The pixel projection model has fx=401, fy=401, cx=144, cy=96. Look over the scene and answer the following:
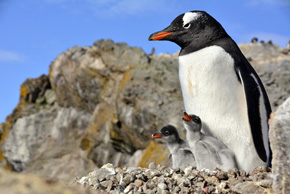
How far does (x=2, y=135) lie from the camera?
2064 cm

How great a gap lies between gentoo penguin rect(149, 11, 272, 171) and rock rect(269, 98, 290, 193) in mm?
1128

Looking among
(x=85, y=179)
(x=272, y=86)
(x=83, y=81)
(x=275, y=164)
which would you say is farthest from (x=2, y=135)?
(x=275, y=164)

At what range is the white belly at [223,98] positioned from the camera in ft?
13.6

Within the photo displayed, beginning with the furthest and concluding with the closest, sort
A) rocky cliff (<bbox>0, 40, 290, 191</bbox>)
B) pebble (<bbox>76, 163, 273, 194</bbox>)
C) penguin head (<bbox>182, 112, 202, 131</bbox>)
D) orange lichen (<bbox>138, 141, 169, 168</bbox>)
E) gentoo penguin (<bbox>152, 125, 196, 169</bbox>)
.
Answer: rocky cliff (<bbox>0, 40, 290, 191</bbox>) → orange lichen (<bbox>138, 141, 169, 168</bbox>) → gentoo penguin (<bbox>152, 125, 196, 169</bbox>) → penguin head (<bbox>182, 112, 202, 131</bbox>) → pebble (<bbox>76, 163, 273, 194</bbox>)

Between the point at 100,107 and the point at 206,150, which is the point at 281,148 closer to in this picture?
the point at 206,150

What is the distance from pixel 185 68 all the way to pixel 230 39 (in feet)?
2.07

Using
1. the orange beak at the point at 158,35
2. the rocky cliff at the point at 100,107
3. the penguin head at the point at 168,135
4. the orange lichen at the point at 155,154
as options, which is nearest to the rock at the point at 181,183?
the penguin head at the point at 168,135

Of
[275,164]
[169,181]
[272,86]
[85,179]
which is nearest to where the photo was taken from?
[275,164]

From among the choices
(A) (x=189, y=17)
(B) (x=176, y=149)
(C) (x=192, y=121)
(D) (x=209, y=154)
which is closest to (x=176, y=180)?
(D) (x=209, y=154)

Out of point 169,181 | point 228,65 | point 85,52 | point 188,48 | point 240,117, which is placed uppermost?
point 85,52

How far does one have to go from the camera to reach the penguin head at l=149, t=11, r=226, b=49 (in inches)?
170

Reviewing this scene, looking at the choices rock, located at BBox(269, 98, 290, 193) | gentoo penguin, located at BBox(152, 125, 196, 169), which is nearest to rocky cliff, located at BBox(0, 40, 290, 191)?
gentoo penguin, located at BBox(152, 125, 196, 169)

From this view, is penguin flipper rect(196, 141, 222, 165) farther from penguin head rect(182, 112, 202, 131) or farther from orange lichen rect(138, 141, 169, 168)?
orange lichen rect(138, 141, 169, 168)

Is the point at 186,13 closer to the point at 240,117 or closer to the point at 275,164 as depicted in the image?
the point at 240,117
